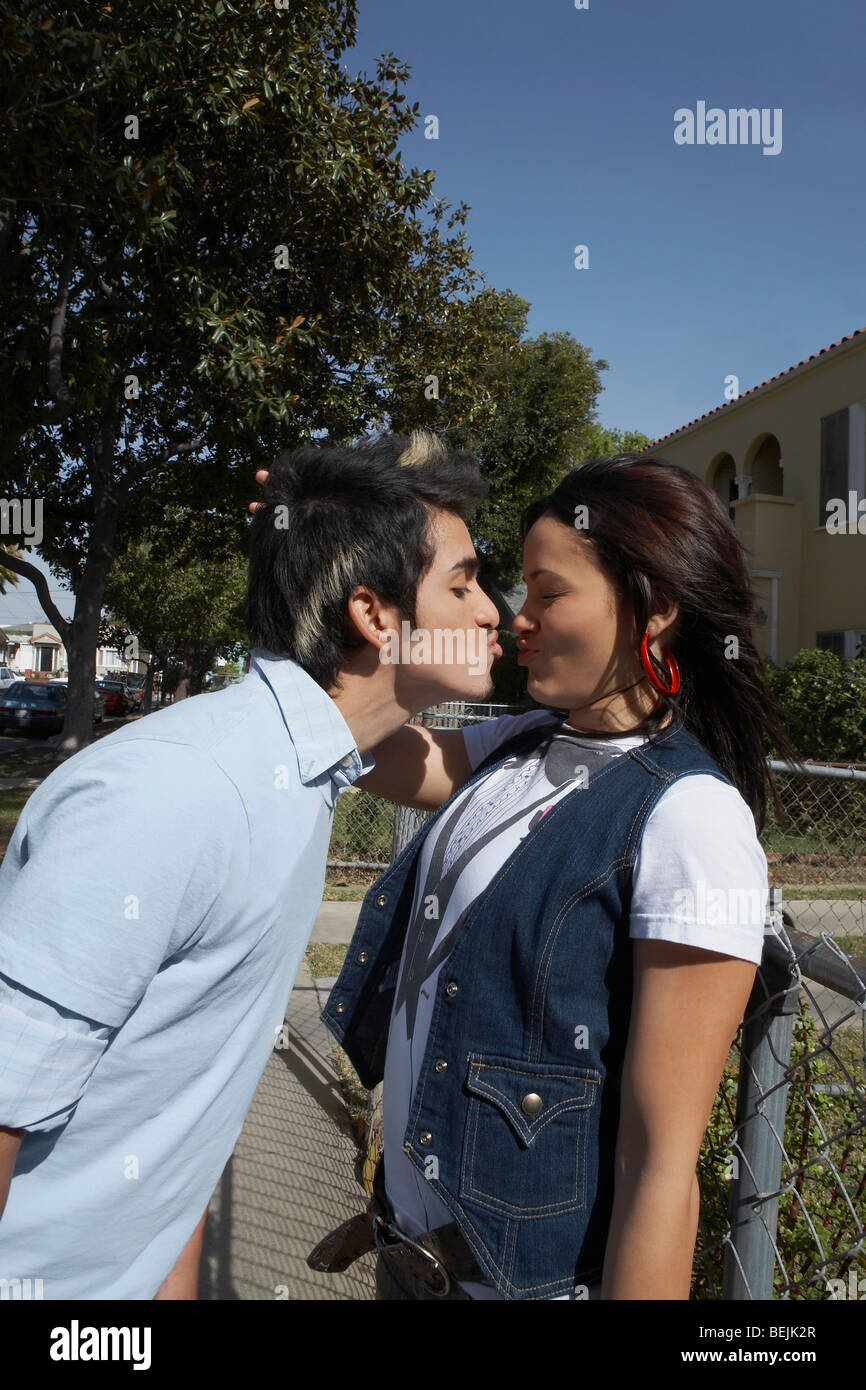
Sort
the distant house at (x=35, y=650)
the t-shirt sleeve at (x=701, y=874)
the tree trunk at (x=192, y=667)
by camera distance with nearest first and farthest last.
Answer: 1. the t-shirt sleeve at (x=701, y=874)
2. the tree trunk at (x=192, y=667)
3. the distant house at (x=35, y=650)

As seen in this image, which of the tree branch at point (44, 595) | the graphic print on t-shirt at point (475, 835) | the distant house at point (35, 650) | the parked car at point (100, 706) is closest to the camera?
the graphic print on t-shirt at point (475, 835)

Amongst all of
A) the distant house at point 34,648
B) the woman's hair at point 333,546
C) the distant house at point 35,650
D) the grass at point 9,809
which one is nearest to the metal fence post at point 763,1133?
the woman's hair at point 333,546

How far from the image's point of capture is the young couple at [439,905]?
3.66ft

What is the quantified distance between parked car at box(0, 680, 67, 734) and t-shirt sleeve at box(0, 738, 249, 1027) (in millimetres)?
24679

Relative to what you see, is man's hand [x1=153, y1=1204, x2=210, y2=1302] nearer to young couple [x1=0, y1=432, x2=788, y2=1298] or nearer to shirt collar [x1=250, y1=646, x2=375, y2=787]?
young couple [x1=0, y1=432, x2=788, y2=1298]

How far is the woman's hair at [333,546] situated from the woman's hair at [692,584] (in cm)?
25

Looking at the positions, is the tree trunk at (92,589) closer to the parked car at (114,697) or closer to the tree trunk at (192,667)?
the tree trunk at (192,667)

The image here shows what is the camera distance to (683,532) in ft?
4.85

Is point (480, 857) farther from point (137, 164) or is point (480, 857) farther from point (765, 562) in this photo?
point (765, 562)

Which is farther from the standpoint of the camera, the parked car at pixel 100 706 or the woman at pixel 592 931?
the parked car at pixel 100 706

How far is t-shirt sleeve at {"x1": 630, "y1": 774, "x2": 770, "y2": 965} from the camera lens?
3.82 feet

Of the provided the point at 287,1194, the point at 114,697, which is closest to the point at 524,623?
the point at 287,1194

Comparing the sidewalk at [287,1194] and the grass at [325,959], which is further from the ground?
the grass at [325,959]

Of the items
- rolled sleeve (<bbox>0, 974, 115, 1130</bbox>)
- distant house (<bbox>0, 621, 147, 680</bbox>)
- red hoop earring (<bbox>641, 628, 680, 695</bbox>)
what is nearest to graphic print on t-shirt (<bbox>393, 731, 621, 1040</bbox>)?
red hoop earring (<bbox>641, 628, 680, 695</bbox>)
